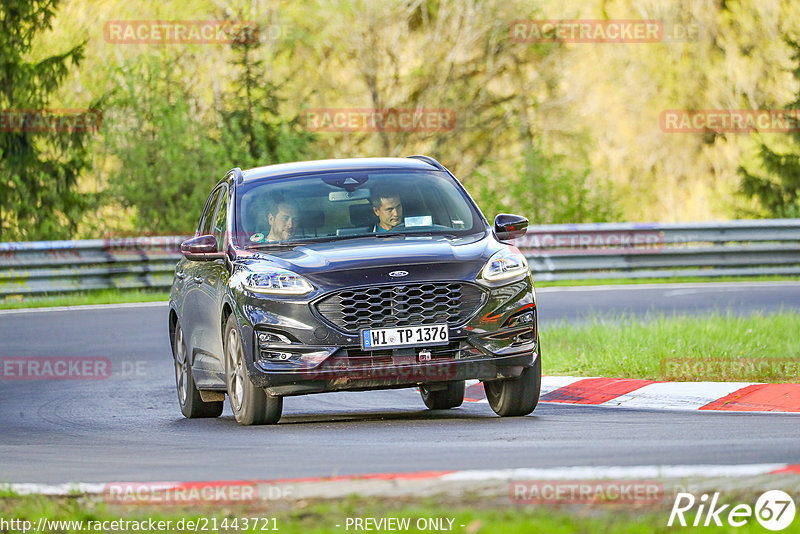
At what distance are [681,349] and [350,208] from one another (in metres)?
3.77

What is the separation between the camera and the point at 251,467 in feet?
22.7

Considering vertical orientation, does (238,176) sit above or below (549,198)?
above

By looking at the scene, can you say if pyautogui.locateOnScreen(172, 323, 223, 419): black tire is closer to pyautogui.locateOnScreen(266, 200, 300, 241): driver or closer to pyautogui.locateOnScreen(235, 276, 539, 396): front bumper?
pyautogui.locateOnScreen(266, 200, 300, 241): driver

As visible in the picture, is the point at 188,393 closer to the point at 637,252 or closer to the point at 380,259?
the point at 380,259

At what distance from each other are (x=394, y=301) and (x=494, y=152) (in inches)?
1446

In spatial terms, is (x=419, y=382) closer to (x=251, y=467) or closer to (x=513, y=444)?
(x=513, y=444)

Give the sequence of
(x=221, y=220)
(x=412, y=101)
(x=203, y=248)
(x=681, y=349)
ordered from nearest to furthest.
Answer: (x=203, y=248) → (x=221, y=220) → (x=681, y=349) → (x=412, y=101)

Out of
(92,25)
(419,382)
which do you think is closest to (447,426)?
(419,382)

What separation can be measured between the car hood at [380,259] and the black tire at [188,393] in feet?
5.55

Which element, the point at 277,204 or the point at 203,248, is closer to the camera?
the point at 203,248

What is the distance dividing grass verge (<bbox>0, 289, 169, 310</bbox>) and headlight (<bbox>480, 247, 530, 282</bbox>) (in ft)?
44.4

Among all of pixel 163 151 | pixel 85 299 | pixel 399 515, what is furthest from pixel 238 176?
pixel 163 151

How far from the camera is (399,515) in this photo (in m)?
5.12

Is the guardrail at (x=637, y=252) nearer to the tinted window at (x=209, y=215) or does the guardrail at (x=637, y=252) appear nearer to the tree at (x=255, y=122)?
the tree at (x=255, y=122)
